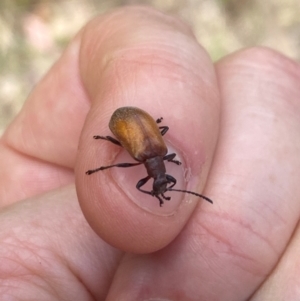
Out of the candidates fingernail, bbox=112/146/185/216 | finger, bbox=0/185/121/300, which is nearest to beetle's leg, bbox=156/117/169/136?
fingernail, bbox=112/146/185/216

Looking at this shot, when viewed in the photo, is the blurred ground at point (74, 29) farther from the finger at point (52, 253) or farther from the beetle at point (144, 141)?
the beetle at point (144, 141)

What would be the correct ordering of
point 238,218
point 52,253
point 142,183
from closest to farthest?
point 142,183 < point 238,218 < point 52,253

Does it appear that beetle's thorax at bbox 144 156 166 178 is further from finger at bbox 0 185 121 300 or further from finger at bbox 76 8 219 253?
finger at bbox 0 185 121 300

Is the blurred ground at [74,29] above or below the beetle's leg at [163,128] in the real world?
above

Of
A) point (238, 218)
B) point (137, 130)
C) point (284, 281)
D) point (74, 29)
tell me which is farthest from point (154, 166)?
point (74, 29)

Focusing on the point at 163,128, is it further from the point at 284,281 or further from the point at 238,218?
the point at 284,281

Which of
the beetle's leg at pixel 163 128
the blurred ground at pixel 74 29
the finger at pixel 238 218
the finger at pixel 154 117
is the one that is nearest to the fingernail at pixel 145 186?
the finger at pixel 154 117
